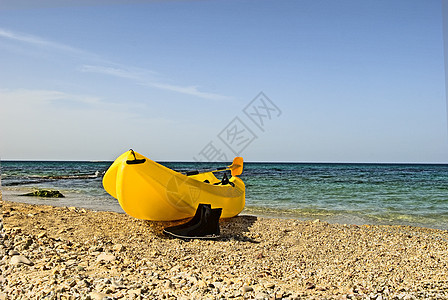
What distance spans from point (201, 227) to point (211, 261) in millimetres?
1284

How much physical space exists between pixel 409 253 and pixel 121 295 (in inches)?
161

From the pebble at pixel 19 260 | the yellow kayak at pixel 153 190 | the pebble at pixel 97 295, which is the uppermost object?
the yellow kayak at pixel 153 190

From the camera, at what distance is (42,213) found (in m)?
6.20

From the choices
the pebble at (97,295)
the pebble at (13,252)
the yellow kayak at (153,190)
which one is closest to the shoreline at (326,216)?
the yellow kayak at (153,190)

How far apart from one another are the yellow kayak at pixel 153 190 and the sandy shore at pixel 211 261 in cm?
40

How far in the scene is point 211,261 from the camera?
4148mm

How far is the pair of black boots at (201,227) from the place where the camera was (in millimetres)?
5215

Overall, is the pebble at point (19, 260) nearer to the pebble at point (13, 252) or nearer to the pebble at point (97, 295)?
the pebble at point (13, 252)

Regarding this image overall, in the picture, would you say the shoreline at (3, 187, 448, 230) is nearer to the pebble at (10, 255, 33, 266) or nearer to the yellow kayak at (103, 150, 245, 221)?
the yellow kayak at (103, 150, 245, 221)

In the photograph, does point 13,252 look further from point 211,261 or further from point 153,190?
point 211,261

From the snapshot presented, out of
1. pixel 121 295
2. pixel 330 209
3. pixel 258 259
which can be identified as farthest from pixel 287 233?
pixel 330 209

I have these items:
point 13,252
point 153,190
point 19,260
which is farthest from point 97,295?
point 153,190

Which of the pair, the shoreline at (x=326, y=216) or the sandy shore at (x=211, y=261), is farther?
the shoreline at (x=326, y=216)

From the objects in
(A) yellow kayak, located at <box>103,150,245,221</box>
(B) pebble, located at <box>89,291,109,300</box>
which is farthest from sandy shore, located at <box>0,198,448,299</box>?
(A) yellow kayak, located at <box>103,150,245,221</box>
